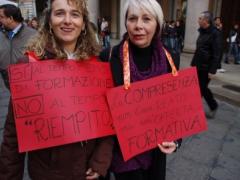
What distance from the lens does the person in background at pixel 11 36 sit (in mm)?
3559

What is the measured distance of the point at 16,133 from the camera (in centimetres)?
151

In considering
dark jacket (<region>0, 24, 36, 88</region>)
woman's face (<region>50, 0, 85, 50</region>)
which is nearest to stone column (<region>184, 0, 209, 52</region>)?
dark jacket (<region>0, 24, 36, 88</region>)

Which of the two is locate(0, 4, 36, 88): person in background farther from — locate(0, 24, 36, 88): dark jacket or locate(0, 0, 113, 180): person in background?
locate(0, 0, 113, 180): person in background

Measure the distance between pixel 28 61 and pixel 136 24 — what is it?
58cm

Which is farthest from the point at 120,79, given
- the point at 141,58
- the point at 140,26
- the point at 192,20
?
the point at 192,20

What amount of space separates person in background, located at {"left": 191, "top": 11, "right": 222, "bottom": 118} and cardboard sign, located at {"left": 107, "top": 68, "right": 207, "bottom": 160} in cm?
305

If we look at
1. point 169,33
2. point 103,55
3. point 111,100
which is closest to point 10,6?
point 103,55

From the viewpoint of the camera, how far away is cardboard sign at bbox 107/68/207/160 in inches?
62.0

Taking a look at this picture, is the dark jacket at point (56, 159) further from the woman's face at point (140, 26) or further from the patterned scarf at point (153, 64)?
the woman's face at point (140, 26)

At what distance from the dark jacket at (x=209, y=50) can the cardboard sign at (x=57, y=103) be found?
3.40 m

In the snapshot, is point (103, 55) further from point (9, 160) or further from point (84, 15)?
point (9, 160)

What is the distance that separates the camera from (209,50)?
4.72 metres

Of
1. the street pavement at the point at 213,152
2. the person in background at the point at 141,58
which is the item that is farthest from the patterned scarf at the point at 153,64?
the street pavement at the point at 213,152

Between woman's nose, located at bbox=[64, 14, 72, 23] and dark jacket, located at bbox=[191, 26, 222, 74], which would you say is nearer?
woman's nose, located at bbox=[64, 14, 72, 23]
